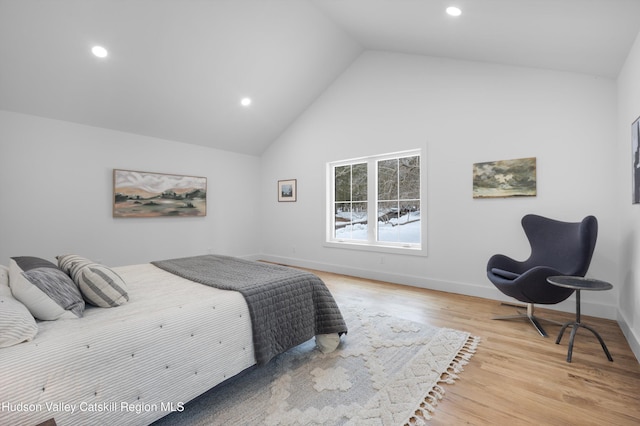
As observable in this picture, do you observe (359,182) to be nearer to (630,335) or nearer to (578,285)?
(578,285)

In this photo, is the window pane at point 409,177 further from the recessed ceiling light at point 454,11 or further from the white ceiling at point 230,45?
the recessed ceiling light at point 454,11

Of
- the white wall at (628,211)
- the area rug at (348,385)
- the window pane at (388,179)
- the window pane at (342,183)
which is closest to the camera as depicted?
the area rug at (348,385)

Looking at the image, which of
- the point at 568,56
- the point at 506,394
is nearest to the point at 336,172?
the point at 568,56

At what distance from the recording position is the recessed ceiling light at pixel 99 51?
3209mm

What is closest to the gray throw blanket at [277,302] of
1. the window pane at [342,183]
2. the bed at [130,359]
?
the bed at [130,359]

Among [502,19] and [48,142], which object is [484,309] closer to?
[502,19]

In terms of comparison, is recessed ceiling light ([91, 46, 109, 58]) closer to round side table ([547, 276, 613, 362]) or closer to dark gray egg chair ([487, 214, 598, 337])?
dark gray egg chair ([487, 214, 598, 337])


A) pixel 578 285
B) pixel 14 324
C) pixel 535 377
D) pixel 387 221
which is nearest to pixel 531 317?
pixel 578 285

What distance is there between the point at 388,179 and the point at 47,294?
13.5 ft

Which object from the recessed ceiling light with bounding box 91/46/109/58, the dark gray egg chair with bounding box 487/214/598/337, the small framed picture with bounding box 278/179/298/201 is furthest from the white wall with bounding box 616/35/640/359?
the recessed ceiling light with bounding box 91/46/109/58

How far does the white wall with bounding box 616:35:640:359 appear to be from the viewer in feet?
7.40

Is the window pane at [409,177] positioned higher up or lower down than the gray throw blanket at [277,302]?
higher up

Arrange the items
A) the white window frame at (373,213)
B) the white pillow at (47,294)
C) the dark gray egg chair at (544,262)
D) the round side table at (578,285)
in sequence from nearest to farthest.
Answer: the white pillow at (47,294) < the round side table at (578,285) < the dark gray egg chair at (544,262) < the white window frame at (373,213)

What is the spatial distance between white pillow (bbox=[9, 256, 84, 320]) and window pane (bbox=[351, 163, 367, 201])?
395 centimetres
